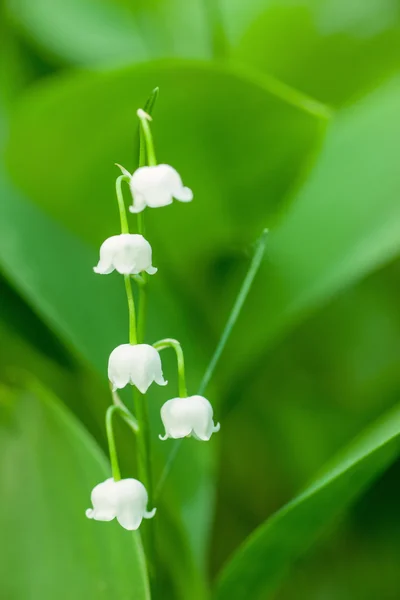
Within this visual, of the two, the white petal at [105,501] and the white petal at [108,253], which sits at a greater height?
the white petal at [108,253]

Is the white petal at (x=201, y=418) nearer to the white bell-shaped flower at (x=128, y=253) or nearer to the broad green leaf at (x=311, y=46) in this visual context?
the white bell-shaped flower at (x=128, y=253)

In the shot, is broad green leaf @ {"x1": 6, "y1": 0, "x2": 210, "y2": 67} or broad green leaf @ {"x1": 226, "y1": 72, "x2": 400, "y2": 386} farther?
broad green leaf @ {"x1": 6, "y1": 0, "x2": 210, "y2": 67}

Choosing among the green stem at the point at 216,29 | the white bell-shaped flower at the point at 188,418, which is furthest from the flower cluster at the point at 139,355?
the green stem at the point at 216,29

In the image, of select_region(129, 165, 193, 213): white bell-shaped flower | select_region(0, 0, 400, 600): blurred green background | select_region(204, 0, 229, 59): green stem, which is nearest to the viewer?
select_region(129, 165, 193, 213): white bell-shaped flower

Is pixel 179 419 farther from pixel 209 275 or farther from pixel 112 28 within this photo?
pixel 112 28

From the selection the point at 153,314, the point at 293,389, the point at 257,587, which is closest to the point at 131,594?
the point at 257,587

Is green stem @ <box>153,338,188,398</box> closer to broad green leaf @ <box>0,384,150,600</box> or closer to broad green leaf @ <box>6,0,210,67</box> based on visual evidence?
broad green leaf @ <box>0,384,150,600</box>

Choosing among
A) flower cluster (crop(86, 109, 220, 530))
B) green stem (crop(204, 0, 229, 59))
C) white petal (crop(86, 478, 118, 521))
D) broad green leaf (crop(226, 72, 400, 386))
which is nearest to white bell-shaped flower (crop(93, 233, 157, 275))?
flower cluster (crop(86, 109, 220, 530))
